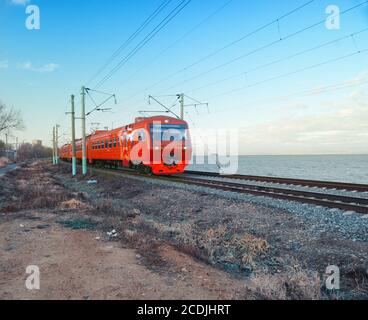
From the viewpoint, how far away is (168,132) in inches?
787

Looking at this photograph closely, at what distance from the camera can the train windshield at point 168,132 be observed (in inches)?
769

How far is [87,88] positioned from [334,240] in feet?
80.2

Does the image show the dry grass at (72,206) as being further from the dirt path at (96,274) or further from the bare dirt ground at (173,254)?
the dirt path at (96,274)

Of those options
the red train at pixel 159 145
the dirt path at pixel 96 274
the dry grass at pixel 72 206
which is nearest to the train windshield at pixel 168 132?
the red train at pixel 159 145

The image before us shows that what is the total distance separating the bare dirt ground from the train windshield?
8495 millimetres

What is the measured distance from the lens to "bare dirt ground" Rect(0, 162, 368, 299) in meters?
4.52

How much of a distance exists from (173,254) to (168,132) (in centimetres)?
1420

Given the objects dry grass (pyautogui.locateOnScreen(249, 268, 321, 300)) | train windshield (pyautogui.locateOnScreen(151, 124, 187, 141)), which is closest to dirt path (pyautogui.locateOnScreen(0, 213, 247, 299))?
dry grass (pyautogui.locateOnScreen(249, 268, 321, 300))

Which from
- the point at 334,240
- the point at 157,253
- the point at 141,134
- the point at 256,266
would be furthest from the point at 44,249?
the point at 141,134

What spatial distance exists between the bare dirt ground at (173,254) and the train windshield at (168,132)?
27.9 ft

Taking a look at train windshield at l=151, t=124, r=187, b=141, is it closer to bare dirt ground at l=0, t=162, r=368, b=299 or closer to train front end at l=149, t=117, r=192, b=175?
train front end at l=149, t=117, r=192, b=175
